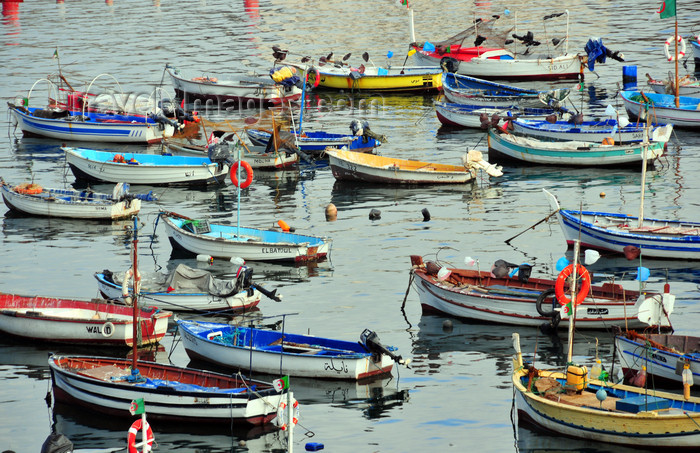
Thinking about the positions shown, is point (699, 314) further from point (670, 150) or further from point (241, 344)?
point (670, 150)

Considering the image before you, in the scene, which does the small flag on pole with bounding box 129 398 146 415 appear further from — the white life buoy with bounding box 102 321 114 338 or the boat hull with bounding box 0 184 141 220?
the boat hull with bounding box 0 184 141 220

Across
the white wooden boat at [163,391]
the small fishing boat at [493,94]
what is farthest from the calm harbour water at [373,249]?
the small fishing boat at [493,94]

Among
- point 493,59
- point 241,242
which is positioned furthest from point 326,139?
point 493,59

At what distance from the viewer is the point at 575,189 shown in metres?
58.8

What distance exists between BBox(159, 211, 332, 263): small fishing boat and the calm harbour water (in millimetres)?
640

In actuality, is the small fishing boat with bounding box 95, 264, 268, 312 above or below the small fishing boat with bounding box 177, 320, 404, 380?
above

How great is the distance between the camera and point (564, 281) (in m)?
35.7

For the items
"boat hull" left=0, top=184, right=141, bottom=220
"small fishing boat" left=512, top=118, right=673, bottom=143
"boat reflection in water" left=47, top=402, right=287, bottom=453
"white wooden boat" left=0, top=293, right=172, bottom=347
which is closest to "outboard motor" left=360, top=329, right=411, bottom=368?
"boat reflection in water" left=47, top=402, right=287, bottom=453

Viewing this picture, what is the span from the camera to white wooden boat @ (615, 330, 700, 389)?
109 feet

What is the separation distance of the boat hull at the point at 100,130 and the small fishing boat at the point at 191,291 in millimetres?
27592

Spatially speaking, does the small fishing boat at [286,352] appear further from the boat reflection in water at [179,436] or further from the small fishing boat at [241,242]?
the small fishing boat at [241,242]

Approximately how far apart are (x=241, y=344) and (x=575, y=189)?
27243 mm

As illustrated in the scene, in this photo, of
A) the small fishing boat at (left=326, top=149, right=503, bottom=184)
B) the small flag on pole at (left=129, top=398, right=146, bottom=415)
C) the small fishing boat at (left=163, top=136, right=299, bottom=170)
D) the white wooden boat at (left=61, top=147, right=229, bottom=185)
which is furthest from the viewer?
the small fishing boat at (left=163, top=136, right=299, bottom=170)

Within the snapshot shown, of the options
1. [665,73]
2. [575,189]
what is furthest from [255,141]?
[665,73]
